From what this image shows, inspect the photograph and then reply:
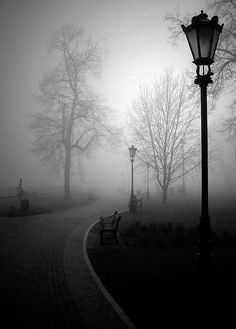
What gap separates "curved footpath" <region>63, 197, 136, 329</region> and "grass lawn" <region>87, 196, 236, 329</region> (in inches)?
7.6

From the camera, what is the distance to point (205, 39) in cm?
465

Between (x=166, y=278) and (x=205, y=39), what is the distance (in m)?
5.60

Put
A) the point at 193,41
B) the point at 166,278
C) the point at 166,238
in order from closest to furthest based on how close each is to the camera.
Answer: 1. the point at 193,41
2. the point at 166,278
3. the point at 166,238

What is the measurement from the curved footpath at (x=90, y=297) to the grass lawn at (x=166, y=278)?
0.63 feet

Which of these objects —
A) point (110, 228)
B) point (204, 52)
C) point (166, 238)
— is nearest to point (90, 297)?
point (204, 52)

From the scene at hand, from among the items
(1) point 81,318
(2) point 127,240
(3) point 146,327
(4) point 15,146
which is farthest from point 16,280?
(4) point 15,146

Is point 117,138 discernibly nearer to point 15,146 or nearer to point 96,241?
point 96,241

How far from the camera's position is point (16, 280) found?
6.54 metres

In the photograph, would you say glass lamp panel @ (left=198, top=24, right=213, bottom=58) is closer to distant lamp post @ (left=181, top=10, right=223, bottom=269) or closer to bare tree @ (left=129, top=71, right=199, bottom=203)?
distant lamp post @ (left=181, top=10, right=223, bottom=269)

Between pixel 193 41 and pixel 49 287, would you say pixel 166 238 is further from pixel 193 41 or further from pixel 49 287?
pixel 193 41

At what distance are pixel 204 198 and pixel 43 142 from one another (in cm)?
2689

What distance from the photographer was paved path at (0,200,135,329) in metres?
4.58

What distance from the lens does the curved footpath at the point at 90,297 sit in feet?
14.7

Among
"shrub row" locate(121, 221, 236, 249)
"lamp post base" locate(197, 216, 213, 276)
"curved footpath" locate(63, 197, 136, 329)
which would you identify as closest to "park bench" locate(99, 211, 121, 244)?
"shrub row" locate(121, 221, 236, 249)
